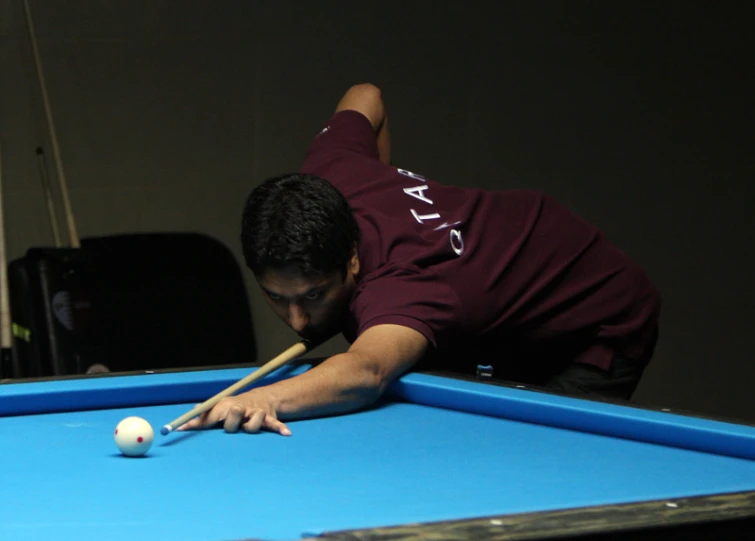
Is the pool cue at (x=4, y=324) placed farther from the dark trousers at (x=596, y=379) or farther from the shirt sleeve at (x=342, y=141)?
the dark trousers at (x=596, y=379)

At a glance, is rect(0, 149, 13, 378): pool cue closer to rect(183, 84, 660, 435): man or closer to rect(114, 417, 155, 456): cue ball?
rect(183, 84, 660, 435): man

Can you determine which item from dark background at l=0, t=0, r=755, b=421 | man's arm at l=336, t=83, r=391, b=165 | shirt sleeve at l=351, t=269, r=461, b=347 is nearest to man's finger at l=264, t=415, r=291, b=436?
shirt sleeve at l=351, t=269, r=461, b=347

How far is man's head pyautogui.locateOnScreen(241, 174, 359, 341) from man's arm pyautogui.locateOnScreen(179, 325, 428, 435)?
15cm

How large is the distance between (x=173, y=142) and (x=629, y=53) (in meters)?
1.88

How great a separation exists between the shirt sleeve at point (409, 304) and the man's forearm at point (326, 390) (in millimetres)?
161

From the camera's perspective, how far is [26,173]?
414cm

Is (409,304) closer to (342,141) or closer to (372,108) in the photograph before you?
(342,141)

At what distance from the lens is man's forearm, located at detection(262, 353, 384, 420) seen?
1.95 meters

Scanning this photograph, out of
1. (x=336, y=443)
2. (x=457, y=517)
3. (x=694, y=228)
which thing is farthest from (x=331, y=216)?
(x=694, y=228)

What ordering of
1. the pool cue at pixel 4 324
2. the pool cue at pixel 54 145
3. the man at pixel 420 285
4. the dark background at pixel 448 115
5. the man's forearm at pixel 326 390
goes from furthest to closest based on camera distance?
the dark background at pixel 448 115, the pool cue at pixel 54 145, the pool cue at pixel 4 324, the man at pixel 420 285, the man's forearm at pixel 326 390

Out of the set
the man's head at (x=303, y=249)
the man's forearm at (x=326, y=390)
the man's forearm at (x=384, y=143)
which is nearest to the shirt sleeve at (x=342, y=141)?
the man's forearm at (x=384, y=143)

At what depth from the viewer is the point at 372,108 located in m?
3.12

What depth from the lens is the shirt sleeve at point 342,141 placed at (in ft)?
9.28

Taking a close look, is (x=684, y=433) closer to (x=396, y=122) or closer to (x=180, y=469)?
(x=180, y=469)
